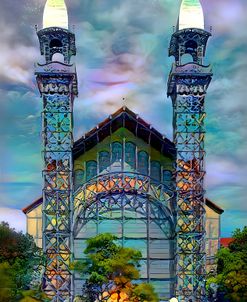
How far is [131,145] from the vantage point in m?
47.4

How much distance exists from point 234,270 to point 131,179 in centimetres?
1000

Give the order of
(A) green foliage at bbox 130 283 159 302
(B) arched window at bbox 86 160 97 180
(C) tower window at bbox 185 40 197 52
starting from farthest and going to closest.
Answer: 1. (C) tower window at bbox 185 40 197 52
2. (B) arched window at bbox 86 160 97 180
3. (A) green foliage at bbox 130 283 159 302

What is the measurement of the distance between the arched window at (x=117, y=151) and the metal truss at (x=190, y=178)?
165 inches

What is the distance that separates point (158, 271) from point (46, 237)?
332 inches

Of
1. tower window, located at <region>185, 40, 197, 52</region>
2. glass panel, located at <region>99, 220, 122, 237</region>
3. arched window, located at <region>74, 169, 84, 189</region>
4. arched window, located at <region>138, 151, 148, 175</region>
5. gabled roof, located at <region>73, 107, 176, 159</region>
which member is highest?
tower window, located at <region>185, 40, 197, 52</region>

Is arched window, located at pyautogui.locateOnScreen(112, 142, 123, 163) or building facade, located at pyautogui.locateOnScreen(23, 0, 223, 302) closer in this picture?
building facade, located at pyautogui.locateOnScreen(23, 0, 223, 302)

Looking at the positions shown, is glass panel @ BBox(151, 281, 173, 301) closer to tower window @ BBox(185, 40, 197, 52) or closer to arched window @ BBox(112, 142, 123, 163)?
arched window @ BBox(112, 142, 123, 163)

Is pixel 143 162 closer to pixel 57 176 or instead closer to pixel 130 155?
pixel 130 155

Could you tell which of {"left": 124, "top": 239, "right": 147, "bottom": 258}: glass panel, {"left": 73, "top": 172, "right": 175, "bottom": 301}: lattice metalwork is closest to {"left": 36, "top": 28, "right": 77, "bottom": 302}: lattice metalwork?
{"left": 73, "top": 172, "right": 175, "bottom": 301}: lattice metalwork

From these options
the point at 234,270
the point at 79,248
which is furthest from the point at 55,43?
the point at 234,270

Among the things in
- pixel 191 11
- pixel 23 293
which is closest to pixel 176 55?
pixel 191 11

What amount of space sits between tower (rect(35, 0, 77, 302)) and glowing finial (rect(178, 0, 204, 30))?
8.02 meters

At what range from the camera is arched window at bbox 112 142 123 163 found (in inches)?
1853

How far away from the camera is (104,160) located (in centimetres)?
4712
